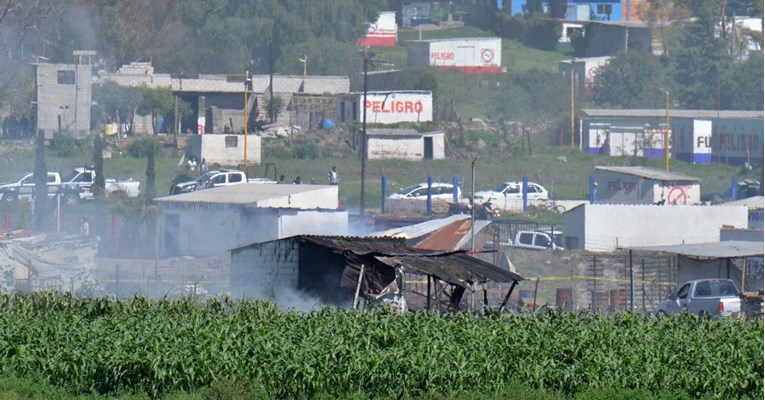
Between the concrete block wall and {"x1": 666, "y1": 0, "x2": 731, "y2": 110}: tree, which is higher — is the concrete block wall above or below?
below

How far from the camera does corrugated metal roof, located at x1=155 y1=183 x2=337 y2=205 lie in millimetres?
31375

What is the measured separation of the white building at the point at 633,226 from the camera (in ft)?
102

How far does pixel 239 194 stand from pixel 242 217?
8.62 feet

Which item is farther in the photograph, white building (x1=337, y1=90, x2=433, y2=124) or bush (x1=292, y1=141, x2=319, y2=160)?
white building (x1=337, y1=90, x2=433, y2=124)

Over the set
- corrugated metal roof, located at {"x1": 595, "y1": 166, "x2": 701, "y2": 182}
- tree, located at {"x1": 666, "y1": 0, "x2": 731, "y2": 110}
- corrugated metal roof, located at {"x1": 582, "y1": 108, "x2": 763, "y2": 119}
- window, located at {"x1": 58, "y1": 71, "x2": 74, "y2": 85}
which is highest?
tree, located at {"x1": 666, "y1": 0, "x2": 731, "y2": 110}

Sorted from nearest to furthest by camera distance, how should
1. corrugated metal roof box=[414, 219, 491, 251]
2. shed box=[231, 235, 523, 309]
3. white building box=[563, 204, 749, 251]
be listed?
shed box=[231, 235, 523, 309], corrugated metal roof box=[414, 219, 491, 251], white building box=[563, 204, 749, 251]

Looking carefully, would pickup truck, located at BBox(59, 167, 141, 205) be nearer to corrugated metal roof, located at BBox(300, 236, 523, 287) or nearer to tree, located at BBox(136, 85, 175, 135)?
tree, located at BBox(136, 85, 175, 135)

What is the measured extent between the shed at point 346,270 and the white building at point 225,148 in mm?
25699

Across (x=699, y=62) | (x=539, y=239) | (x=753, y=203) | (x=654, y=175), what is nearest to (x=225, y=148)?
(x=654, y=175)

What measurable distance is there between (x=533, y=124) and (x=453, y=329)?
154 ft

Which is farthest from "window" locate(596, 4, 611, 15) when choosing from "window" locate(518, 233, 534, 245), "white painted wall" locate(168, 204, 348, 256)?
"white painted wall" locate(168, 204, 348, 256)

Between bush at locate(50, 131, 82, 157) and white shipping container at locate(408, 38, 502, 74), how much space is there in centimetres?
2478

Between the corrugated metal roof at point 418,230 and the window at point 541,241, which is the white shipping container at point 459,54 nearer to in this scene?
the window at point 541,241

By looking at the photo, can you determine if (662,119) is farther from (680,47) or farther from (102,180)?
(102,180)
